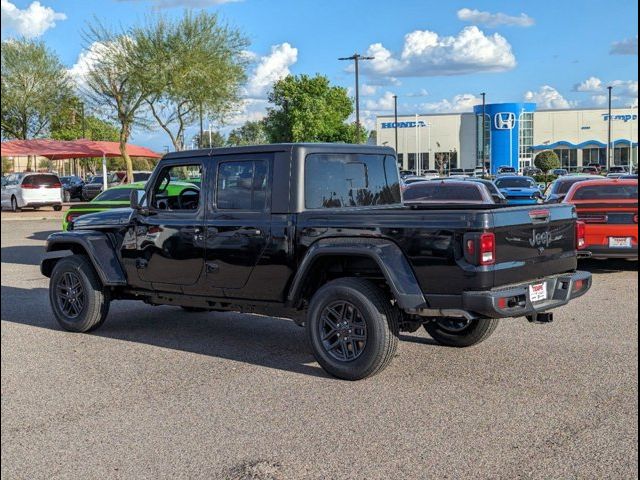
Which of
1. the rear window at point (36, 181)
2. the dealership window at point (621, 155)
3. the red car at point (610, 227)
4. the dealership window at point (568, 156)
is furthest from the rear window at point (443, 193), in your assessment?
the dealership window at point (568, 156)

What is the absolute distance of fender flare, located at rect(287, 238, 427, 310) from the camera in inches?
225

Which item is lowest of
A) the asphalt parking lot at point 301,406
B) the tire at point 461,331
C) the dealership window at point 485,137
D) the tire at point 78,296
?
the asphalt parking lot at point 301,406

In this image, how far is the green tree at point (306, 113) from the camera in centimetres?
7019

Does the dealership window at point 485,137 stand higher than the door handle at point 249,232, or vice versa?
the dealership window at point 485,137

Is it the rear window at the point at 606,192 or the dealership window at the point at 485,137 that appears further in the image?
the dealership window at the point at 485,137

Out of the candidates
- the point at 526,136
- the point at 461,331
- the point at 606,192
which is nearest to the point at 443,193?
the point at 606,192

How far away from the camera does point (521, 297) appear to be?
19.0 feet

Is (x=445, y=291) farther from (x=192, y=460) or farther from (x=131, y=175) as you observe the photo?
(x=131, y=175)

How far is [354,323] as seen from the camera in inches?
242

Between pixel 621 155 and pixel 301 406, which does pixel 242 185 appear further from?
pixel 621 155

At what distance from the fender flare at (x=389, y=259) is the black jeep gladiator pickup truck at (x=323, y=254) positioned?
0.01 metres

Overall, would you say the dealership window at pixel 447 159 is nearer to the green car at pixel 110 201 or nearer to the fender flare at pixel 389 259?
the green car at pixel 110 201

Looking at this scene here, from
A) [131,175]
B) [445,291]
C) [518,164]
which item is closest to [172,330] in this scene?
[445,291]

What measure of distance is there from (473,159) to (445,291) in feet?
316
